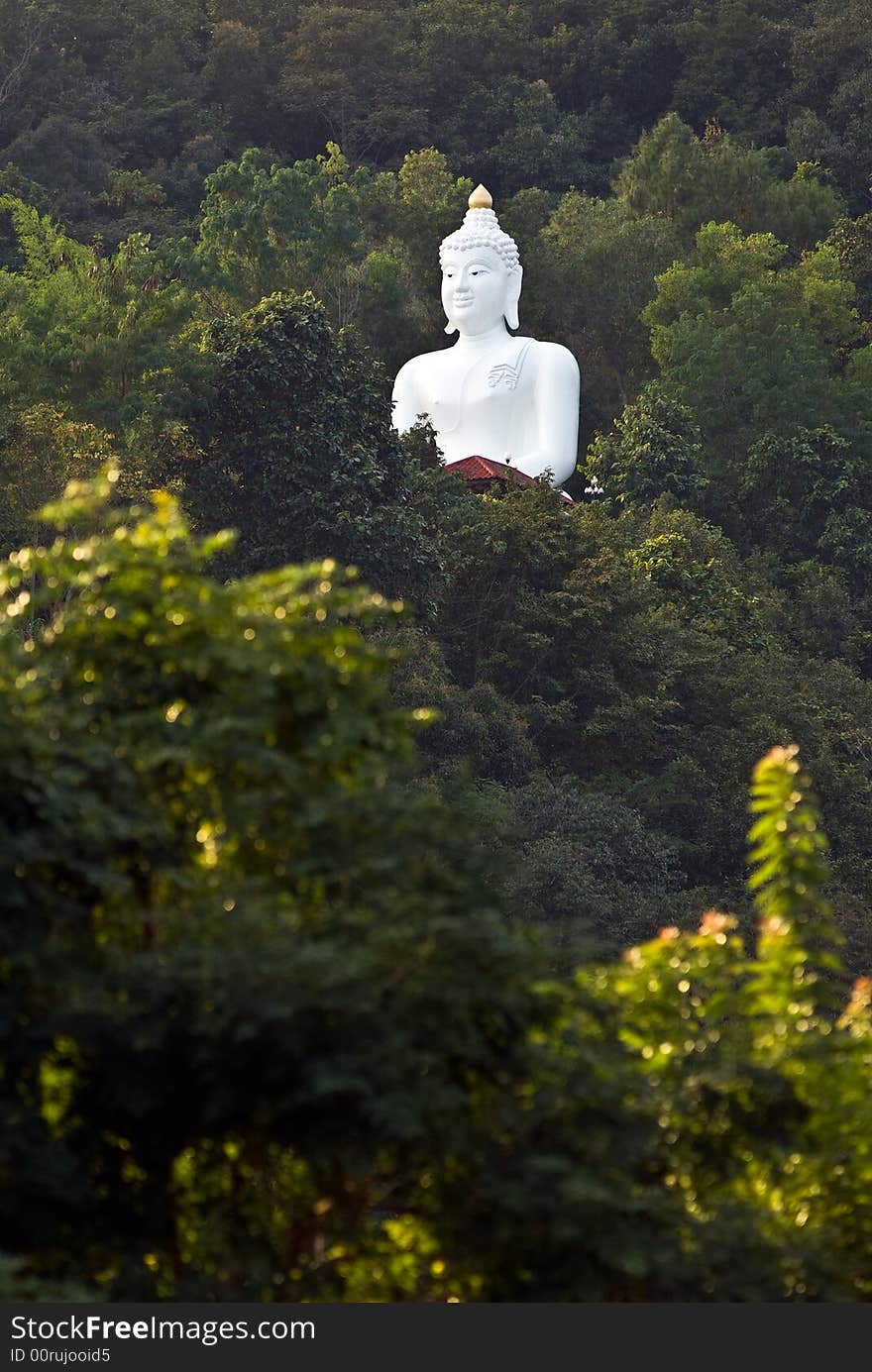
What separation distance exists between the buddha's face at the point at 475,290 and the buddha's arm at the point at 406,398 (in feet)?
2.77

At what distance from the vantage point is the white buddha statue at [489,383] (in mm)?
29281

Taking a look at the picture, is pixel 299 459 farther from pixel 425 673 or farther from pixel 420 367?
pixel 420 367

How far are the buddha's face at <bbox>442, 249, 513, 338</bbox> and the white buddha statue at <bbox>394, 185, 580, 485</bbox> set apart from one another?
12 millimetres

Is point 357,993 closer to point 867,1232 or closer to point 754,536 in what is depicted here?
point 867,1232

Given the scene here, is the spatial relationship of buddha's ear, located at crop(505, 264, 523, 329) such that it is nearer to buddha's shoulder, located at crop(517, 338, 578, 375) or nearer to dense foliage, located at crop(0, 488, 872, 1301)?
buddha's shoulder, located at crop(517, 338, 578, 375)

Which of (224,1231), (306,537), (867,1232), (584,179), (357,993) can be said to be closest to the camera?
(357,993)

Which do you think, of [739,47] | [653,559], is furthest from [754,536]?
[739,47]

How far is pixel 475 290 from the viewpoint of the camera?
98.9 feet

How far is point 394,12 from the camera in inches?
1686

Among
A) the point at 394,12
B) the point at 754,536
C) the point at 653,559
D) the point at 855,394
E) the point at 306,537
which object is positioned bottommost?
the point at 306,537

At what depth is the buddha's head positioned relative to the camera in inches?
1188

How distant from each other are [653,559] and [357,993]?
2162 cm

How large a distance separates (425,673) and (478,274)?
349 inches

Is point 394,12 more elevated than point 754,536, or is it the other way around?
point 394,12
